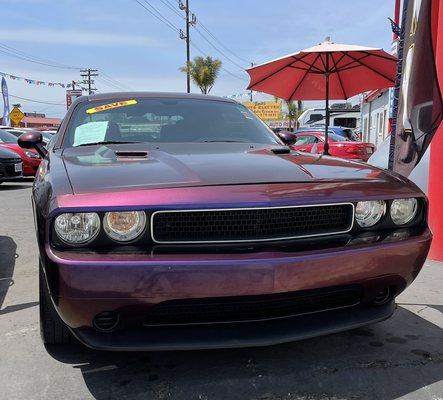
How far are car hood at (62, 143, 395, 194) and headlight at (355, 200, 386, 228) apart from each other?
16cm

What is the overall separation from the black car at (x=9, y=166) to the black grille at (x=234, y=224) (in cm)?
786

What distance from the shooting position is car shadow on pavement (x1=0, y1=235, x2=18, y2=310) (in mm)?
4305

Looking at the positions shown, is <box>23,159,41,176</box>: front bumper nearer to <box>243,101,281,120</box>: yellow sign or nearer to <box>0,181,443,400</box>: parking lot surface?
Answer: <box>0,181,443,400</box>: parking lot surface

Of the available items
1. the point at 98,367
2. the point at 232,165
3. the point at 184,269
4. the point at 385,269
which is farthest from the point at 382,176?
the point at 98,367

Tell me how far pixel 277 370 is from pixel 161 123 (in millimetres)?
1930

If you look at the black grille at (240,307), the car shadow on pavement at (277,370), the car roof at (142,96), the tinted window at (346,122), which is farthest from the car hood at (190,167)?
the tinted window at (346,122)

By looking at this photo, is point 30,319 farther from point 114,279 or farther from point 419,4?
point 419,4

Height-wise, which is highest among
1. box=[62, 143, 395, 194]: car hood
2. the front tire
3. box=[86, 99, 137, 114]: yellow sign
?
box=[86, 99, 137, 114]: yellow sign

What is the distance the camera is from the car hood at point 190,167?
2.38 m

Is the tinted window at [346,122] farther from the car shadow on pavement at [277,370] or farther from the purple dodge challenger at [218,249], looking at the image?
the purple dodge challenger at [218,249]

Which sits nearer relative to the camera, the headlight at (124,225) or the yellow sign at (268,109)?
the headlight at (124,225)

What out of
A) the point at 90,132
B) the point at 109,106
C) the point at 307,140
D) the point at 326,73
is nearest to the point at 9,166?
the point at 326,73

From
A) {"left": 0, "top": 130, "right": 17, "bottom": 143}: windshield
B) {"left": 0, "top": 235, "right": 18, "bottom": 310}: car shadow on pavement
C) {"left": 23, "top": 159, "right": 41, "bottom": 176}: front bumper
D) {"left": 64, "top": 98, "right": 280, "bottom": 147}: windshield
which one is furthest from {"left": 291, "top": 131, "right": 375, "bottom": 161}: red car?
{"left": 64, "top": 98, "right": 280, "bottom": 147}: windshield

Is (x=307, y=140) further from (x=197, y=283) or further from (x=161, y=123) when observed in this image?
(x=197, y=283)
